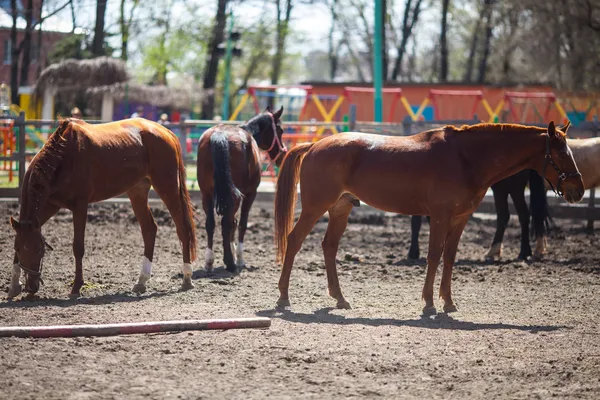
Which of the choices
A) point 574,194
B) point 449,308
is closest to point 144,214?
point 449,308

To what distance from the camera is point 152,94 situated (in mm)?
34344

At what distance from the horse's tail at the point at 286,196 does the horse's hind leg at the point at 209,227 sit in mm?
2014

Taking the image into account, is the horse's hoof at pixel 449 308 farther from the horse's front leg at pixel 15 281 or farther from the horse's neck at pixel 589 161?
the horse's neck at pixel 589 161

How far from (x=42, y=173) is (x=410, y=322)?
364 cm

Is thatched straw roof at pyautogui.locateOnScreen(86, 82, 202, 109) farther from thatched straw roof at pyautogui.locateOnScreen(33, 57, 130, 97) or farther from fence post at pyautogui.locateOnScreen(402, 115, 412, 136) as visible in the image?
fence post at pyautogui.locateOnScreen(402, 115, 412, 136)

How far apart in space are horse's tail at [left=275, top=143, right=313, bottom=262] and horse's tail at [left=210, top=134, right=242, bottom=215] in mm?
1620

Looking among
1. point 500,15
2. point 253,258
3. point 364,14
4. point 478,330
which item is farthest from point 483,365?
point 364,14

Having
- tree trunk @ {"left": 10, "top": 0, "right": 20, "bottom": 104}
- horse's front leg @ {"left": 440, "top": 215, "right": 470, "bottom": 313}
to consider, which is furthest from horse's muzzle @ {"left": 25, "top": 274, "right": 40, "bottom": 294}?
tree trunk @ {"left": 10, "top": 0, "right": 20, "bottom": 104}

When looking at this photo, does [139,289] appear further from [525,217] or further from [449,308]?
[525,217]

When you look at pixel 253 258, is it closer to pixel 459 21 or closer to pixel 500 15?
pixel 500 15

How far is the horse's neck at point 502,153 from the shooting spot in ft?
24.3

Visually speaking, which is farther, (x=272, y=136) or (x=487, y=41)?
(x=487, y=41)

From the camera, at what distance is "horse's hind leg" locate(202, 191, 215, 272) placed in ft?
32.4

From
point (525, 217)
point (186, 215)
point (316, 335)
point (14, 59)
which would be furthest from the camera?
point (14, 59)
